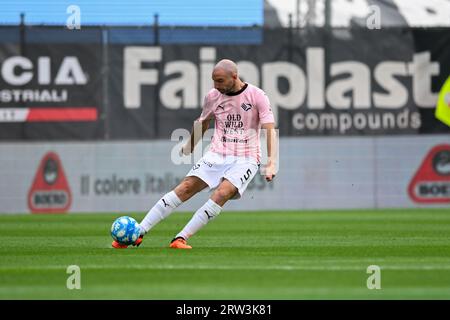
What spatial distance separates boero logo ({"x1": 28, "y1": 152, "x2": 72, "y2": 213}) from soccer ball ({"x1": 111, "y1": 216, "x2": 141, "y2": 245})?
40.6 feet

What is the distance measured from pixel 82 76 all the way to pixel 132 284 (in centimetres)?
1694

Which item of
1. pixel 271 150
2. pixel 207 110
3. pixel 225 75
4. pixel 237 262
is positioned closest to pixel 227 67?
pixel 225 75

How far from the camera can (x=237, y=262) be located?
37.0 ft

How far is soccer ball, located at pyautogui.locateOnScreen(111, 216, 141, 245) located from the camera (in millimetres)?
12773

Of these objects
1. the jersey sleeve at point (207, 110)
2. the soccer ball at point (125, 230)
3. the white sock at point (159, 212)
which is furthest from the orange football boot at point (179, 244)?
the jersey sleeve at point (207, 110)

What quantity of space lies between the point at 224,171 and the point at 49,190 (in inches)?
496

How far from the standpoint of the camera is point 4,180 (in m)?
25.3

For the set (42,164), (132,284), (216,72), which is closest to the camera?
(132,284)

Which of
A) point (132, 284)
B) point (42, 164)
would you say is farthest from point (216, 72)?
point (42, 164)

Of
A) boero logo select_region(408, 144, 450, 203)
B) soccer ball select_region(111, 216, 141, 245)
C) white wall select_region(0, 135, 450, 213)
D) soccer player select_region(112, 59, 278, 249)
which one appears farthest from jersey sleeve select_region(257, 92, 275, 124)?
boero logo select_region(408, 144, 450, 203)

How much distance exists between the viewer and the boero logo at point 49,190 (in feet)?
82.3

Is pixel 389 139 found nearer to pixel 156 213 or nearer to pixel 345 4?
pixel 345 4

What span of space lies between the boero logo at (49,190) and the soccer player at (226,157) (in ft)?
39.9

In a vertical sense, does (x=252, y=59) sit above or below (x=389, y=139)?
above
